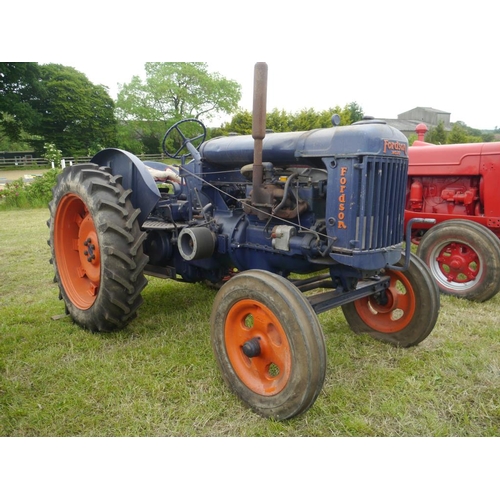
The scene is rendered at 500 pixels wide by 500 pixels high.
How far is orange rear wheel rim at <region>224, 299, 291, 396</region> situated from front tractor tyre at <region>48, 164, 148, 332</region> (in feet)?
3.36

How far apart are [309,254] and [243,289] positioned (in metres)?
0.54

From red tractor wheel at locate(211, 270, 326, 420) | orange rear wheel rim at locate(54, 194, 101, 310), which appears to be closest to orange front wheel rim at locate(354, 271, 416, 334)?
red tractor wheel at locate(211, 270, 326, 420)

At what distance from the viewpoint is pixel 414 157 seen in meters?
5.56

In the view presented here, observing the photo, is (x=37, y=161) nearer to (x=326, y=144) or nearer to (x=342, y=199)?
(x=326, y=144)

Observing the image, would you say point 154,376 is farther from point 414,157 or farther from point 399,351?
point 414,157

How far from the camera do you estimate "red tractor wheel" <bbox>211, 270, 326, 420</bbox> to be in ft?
7.16

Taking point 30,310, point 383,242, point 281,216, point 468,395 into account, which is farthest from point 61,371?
point 468,395

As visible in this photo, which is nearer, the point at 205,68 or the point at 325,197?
the point at 325,197

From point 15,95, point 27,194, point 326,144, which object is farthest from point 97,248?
point 27,194

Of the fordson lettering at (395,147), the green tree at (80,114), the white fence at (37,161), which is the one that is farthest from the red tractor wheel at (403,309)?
the green tree at (80,114)

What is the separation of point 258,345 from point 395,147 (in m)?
1.45

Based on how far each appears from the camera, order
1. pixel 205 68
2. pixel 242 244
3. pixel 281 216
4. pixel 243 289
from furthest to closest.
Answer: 1. pixel 205 68
2. pixel 242 244
3. pixel 281 216
4. pixel 243 289

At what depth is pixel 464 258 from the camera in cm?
455

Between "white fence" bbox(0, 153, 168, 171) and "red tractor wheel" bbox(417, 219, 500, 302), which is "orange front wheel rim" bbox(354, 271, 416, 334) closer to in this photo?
"red tractor wheel" bbox(417, 219, 500, 302)
